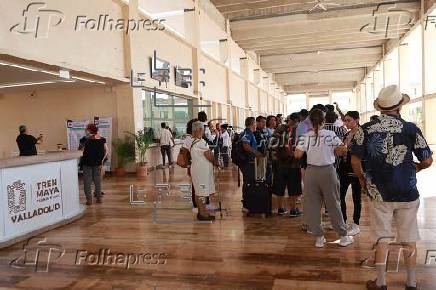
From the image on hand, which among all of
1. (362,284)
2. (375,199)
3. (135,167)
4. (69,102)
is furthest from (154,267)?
(69,102)

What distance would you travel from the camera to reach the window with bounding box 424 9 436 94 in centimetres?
1206

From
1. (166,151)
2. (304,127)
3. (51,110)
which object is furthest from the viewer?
(166,151)

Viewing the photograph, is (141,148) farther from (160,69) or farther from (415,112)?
(415,112)

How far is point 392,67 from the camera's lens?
63.2 feet

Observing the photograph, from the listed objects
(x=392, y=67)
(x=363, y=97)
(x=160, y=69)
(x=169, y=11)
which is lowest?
(x=160, y=69)

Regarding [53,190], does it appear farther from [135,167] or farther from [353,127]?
[135,167]

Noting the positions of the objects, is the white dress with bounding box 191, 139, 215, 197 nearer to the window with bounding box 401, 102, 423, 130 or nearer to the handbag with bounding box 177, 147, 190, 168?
the handbag with bounding box 177, 147, 190, 168

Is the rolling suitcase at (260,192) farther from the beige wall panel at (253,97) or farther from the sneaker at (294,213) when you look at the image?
the beige wall panel at (253,97)

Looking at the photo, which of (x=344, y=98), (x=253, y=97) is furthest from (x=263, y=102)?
(x=344, y=98)

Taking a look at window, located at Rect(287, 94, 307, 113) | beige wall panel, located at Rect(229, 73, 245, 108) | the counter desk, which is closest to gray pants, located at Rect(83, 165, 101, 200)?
the counter desk

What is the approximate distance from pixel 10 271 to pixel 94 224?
1556 millimetres

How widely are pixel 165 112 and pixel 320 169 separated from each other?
30.2ft

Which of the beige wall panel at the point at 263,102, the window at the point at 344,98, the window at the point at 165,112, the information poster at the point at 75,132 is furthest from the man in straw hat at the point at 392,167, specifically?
the window at the point at 344,98

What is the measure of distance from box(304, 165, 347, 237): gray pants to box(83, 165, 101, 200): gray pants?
12.5 ft
